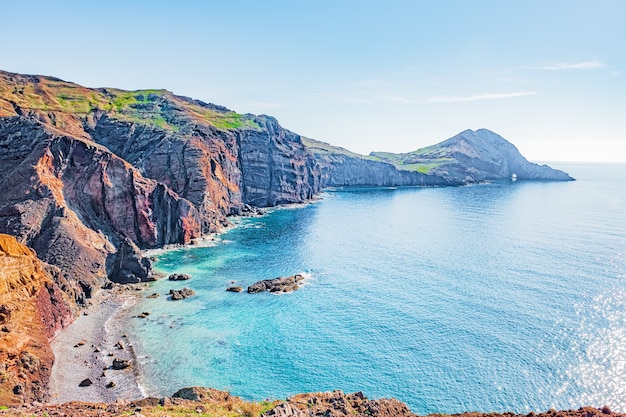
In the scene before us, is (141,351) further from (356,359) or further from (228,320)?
(356,359)

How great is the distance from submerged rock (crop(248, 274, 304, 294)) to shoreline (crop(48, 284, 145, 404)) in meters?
23.4

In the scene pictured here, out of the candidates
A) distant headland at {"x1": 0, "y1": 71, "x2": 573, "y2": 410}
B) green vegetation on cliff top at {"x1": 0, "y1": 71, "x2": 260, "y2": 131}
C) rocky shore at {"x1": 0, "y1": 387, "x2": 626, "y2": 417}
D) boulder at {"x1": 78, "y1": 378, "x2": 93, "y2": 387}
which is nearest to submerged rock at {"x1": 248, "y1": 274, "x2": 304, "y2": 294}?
distant headland at {"x1": 0, "y1": 71, "x2": 573, "y2": 410}

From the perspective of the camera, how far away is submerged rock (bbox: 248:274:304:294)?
280ft

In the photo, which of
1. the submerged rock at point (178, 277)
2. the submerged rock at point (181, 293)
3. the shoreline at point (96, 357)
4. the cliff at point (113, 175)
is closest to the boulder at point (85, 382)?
the shoreline at point (96, 357)

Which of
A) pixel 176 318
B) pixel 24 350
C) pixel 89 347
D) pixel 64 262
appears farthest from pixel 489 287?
pixel 64 262

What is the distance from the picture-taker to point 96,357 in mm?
57562

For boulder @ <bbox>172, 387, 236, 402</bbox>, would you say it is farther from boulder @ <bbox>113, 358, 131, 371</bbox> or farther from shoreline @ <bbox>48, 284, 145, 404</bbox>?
boulder @ <bbox>113, 358, 131, 371</bbox>

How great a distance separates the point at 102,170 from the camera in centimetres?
10456

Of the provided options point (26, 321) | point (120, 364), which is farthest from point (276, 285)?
point (26, 321)

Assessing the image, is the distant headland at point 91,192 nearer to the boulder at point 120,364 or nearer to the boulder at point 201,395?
the boulder at point 120,364

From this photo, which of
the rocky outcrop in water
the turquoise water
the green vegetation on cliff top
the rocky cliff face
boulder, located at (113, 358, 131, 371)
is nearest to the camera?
the rocky outcrop in water

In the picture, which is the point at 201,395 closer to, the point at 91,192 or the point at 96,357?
the point at 96,357

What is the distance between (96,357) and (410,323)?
4722cm

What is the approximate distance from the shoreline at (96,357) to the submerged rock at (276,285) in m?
23.4
